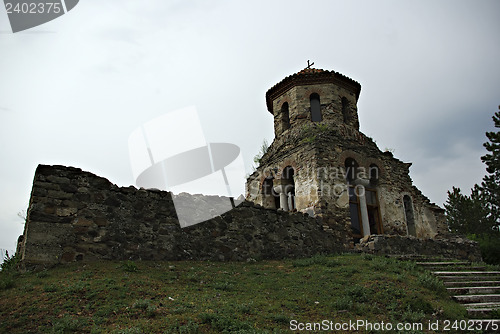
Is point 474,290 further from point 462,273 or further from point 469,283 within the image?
point 462,273

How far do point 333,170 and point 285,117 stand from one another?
4.66 m

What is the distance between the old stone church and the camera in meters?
12.8

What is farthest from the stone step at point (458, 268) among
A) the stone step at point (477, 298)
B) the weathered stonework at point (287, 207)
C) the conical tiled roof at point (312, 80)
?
the conical tiled roof at point (312, 80)

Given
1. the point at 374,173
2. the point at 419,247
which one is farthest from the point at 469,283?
Result: the point at 374,173

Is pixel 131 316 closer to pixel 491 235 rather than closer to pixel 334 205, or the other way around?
pixel 334 205

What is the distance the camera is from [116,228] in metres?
7.60

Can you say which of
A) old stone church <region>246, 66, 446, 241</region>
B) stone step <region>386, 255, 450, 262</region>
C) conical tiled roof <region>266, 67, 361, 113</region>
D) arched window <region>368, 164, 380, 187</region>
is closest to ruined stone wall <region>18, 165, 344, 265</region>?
stone step <region>386, 255, 450, 262</region>

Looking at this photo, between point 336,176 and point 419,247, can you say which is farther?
point 336,176

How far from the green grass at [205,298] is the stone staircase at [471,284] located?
1.29 feet

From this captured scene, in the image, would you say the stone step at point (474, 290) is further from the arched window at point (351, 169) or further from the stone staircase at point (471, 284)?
the arched window at point (351, 169)

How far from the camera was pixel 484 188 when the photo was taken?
1054 inches

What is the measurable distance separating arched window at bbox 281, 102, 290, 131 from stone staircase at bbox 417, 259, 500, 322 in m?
8.29

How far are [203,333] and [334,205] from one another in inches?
344

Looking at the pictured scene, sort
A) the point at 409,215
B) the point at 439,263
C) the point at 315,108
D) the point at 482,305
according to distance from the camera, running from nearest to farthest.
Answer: the point at 482,305 < the point at 439,263 < the point at 409,215 < the point at 315,108
